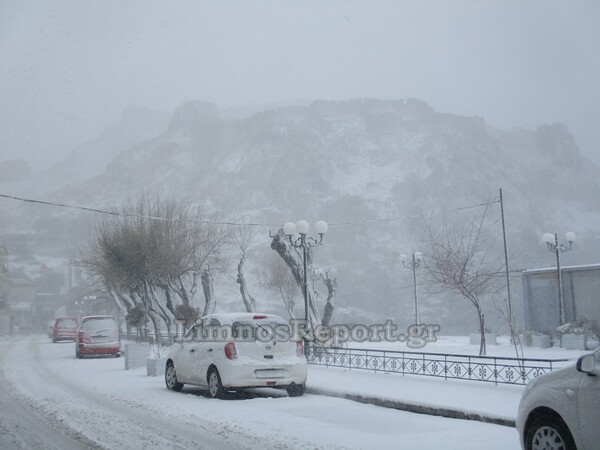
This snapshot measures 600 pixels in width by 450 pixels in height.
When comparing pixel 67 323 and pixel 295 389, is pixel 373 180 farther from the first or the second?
→ pixel 295 389

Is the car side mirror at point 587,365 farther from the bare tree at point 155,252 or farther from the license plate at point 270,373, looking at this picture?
the bare tree at point 155,252

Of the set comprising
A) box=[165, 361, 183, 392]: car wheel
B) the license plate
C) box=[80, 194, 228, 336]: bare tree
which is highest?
box=[80, 194, 228, 336]: bare tree

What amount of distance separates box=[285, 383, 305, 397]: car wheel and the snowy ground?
16 cm

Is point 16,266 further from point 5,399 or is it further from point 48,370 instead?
point 5,399

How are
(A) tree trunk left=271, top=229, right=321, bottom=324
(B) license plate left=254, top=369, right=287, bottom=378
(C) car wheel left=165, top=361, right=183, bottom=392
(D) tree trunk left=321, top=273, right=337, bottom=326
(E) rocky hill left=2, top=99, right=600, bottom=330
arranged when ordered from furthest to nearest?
(E) rocky hill left=2, top=99, right=600, bottom=330 → (D) tree trunk left=321, top=273, right=337, bottom=326 → (A) tree trunk left=271, top=229, right=321, bottom=324 → (C) car wheel left=165, top=361, right=183, bottom=392 → (B) license plate left=254, top=369, right=287, bottom=378

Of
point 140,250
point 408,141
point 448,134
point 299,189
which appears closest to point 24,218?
point 299,189

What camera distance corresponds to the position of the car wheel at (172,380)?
14.1 metres

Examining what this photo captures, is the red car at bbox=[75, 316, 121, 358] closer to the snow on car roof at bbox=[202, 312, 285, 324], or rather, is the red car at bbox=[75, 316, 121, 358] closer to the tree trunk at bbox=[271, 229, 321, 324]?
the tree trunk at bbox=[271, 229, 321, 324]

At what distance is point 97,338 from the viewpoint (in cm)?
2597

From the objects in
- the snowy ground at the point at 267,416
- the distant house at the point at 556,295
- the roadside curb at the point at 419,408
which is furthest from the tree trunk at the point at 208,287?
the roadside curb at the point at 419,408

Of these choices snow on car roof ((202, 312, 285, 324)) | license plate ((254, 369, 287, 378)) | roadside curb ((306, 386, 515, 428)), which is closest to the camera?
roadside curb ((306, 386, 515, 428))

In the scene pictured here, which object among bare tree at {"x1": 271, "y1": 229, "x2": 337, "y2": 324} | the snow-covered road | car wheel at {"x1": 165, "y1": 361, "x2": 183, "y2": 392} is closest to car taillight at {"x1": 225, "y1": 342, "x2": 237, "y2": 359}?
the snow-covered road

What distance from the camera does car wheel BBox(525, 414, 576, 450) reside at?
18.5 ft

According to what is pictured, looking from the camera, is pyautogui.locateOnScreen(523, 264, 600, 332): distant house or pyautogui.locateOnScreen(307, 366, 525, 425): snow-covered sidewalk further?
pyautogui.locateOnScreen(523, 264, 600, 332): distant house
